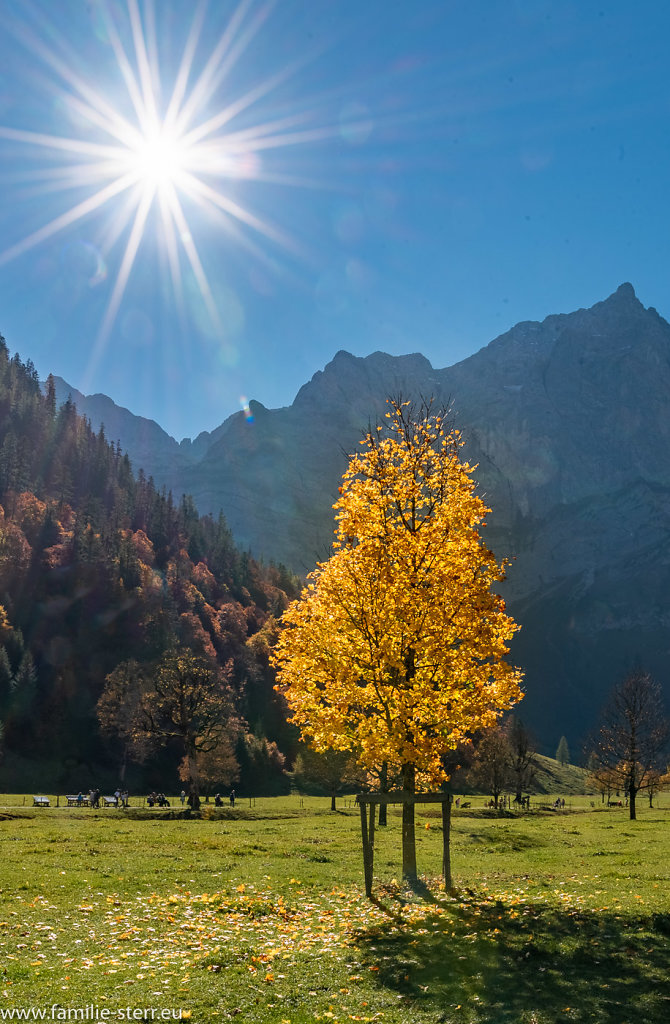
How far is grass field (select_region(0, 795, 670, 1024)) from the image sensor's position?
11.0 meters

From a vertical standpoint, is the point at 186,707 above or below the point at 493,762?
above

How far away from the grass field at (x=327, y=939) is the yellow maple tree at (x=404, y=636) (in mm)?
4572

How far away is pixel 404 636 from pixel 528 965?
32.3 feet

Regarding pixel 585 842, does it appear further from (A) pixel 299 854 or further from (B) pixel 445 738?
(B) pixel 445 738

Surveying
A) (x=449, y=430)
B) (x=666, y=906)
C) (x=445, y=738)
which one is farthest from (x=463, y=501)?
(x=666, y=906)

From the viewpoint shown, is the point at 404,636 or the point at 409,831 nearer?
the point at 404,636

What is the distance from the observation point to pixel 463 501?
72.6ft

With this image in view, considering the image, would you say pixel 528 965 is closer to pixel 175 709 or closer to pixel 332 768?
pixel 175 709

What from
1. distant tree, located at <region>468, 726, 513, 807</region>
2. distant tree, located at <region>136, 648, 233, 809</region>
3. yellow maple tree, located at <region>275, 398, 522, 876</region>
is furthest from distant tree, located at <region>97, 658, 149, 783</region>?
yellow maple tree, located at <region>275, 398, 522, 876</region>

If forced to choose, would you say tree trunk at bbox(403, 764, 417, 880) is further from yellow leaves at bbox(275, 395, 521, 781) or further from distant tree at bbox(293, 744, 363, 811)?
distant tree at bbox(293, 744, 363, 811)

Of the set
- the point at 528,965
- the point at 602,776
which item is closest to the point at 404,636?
the point at 528,965

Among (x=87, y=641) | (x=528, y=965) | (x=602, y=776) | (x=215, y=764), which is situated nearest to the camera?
(x=528, y=965)

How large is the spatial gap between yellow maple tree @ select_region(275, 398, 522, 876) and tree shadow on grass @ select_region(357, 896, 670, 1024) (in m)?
5.17

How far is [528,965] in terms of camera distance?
12.8 metres
